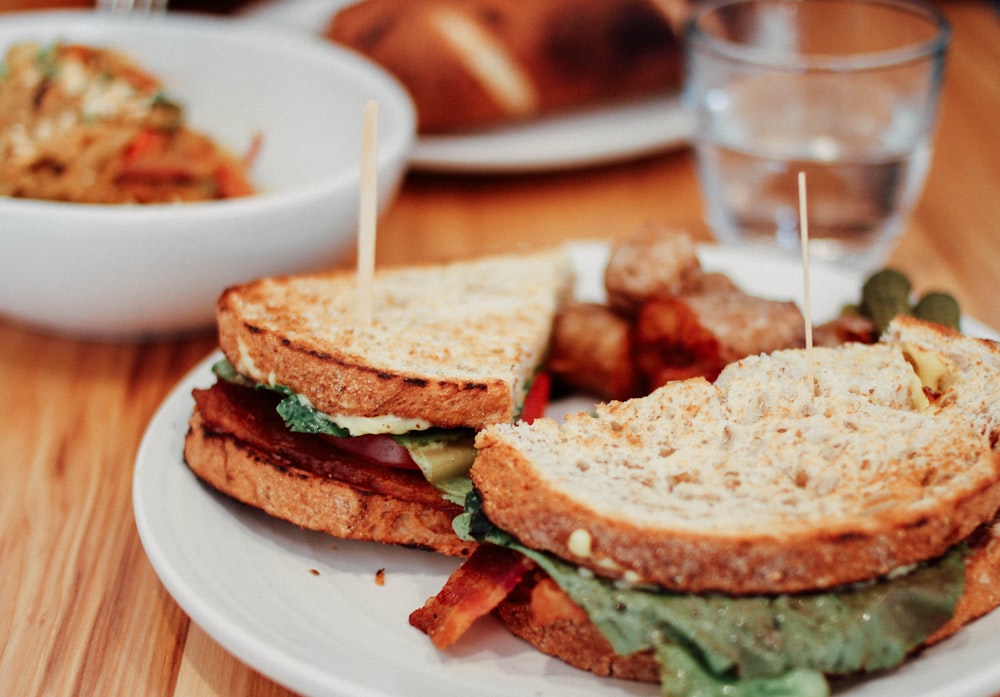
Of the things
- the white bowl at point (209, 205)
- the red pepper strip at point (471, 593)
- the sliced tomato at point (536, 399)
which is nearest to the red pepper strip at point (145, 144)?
the white bowl at point (209, 205)

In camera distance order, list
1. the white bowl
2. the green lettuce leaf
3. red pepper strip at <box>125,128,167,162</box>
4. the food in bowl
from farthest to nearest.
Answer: red pepper strip at <box>125,128,167,162</box>, the food in bowl, the white bowl, the green lettuce leaf

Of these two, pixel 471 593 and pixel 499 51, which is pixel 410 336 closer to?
pixel 471 593

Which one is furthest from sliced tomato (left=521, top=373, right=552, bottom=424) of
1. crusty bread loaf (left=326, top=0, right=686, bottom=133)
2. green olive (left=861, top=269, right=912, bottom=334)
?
crusty bread loaf (left=326, top=0, right=686, bottom=133)

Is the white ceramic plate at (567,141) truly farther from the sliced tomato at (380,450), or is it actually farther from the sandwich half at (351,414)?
the sliced tomato at (380,450)

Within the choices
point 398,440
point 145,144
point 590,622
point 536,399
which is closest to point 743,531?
point 590,622

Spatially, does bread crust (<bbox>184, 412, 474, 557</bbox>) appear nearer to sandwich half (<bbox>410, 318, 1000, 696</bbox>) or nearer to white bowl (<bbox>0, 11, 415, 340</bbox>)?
sandwich half (<bbox>410, 318, 1000, 696</bbox>)

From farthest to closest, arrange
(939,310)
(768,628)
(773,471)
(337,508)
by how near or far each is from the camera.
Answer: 1. (939,310)
2. (337,508)
3. (773,471)
4. (768,628)
